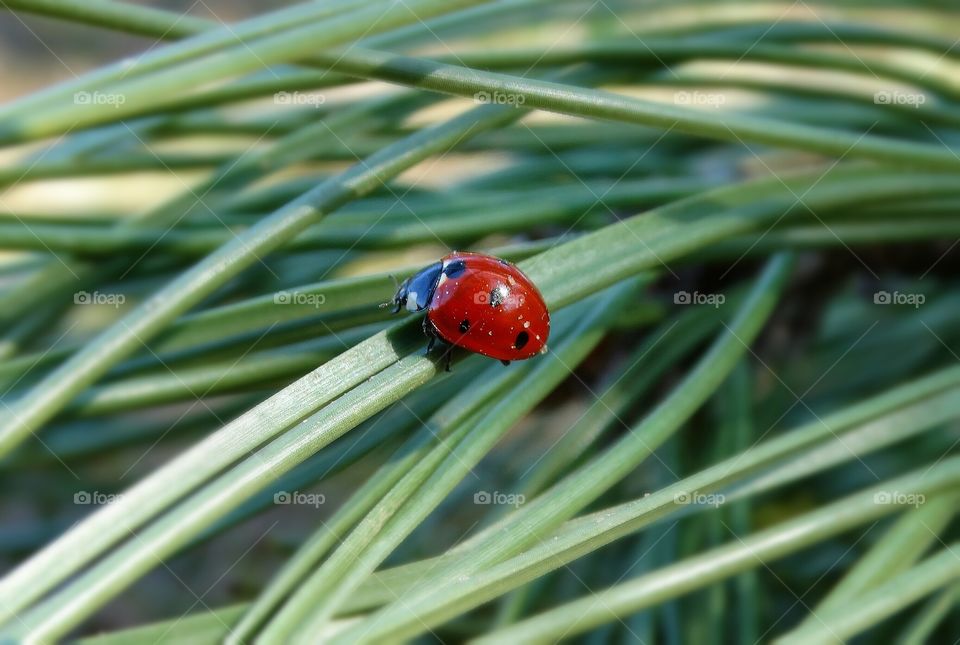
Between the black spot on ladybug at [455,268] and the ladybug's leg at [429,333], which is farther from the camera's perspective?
the black spot on ladybug at [455,268]

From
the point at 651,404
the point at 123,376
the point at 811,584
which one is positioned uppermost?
the point at 123,376

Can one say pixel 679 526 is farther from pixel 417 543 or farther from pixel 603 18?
pixel 603 18

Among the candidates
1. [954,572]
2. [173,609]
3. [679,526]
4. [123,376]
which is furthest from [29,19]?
[954,572]

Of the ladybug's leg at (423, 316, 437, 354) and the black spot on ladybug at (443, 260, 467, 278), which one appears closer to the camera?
the ladybug's leg at (423, 316, 437, 354)
